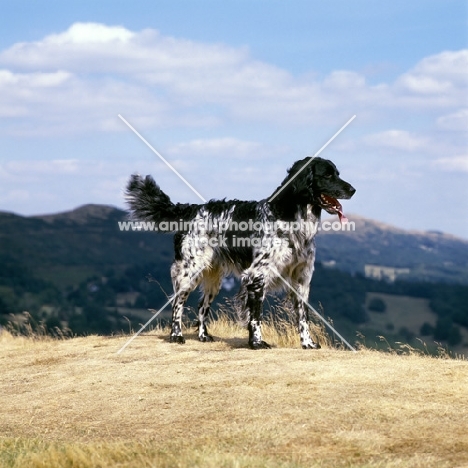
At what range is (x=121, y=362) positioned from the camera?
41.3 ft

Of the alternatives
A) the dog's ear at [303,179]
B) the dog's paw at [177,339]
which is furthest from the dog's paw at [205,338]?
the dog's ear at [303,179]

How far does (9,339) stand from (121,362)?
250 inches

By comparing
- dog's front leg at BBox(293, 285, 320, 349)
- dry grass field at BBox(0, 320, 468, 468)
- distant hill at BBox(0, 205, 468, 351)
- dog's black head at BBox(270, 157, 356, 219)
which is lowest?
distant hill at BBox(0, 205, 468, 351)

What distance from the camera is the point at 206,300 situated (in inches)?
551

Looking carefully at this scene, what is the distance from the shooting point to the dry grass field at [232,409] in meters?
7.71

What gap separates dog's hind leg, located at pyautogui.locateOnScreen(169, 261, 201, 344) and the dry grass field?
368mm

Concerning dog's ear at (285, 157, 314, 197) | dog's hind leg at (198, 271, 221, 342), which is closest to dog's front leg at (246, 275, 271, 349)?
dog's hind leg at (198, 271, 221, 342)

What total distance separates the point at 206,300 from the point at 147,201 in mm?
1967

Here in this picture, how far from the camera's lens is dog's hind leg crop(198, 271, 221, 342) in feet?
45.5

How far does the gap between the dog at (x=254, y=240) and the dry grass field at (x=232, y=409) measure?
2.64ft

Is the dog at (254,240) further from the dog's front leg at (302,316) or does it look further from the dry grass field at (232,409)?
the dry grass field at (232,409)

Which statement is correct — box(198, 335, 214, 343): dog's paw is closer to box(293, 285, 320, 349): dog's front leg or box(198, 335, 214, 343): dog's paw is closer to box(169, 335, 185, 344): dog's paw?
box(169, 335, 185, 344): dog's paw

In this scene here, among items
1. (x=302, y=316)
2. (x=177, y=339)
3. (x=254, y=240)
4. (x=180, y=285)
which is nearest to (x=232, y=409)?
(x=302, y=316)

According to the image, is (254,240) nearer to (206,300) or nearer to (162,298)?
(206,300)
